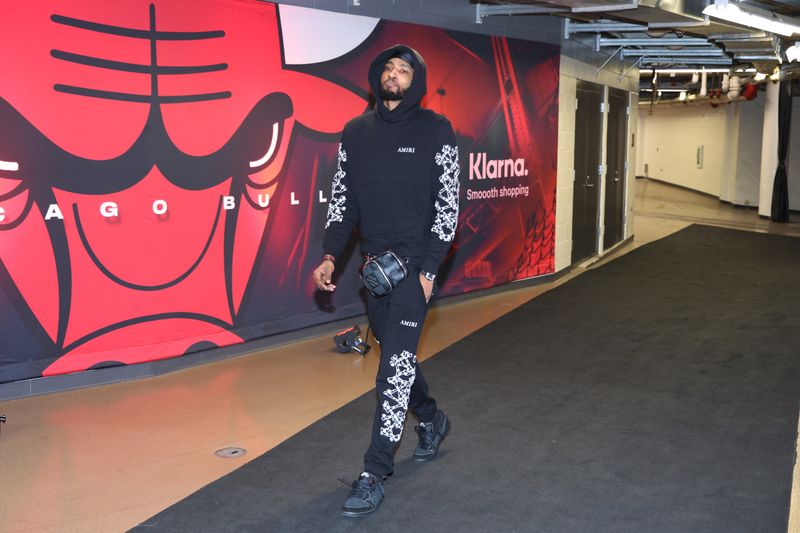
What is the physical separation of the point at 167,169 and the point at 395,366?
230 cm

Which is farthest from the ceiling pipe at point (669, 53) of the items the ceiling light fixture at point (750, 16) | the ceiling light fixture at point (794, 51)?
the ceiling light fixture at point (750, 16)

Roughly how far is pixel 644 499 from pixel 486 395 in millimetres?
1416

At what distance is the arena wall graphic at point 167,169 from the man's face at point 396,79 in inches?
80.0

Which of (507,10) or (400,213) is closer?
(400,213)

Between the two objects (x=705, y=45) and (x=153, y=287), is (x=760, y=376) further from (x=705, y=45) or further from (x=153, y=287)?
(x=705, y=45)

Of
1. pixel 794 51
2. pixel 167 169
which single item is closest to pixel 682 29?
pixel 794 51

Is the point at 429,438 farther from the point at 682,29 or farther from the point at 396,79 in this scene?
the point at 682,29

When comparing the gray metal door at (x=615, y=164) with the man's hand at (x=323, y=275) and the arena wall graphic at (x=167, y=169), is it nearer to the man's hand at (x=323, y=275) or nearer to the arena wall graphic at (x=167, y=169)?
the arena wall graphic at (x=167, y=169)

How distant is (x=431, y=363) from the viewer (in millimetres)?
5141

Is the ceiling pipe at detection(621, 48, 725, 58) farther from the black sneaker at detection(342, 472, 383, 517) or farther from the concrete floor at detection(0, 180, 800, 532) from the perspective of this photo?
the black sneaker at detection(342, 472, 383, 517)

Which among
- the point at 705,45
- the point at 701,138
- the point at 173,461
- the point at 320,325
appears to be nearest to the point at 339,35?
the point at 320,325

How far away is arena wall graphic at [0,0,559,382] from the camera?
169 inches

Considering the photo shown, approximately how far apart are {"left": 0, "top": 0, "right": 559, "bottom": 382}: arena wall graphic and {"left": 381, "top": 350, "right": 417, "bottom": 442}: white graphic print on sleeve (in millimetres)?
2190

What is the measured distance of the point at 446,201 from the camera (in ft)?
10.3
